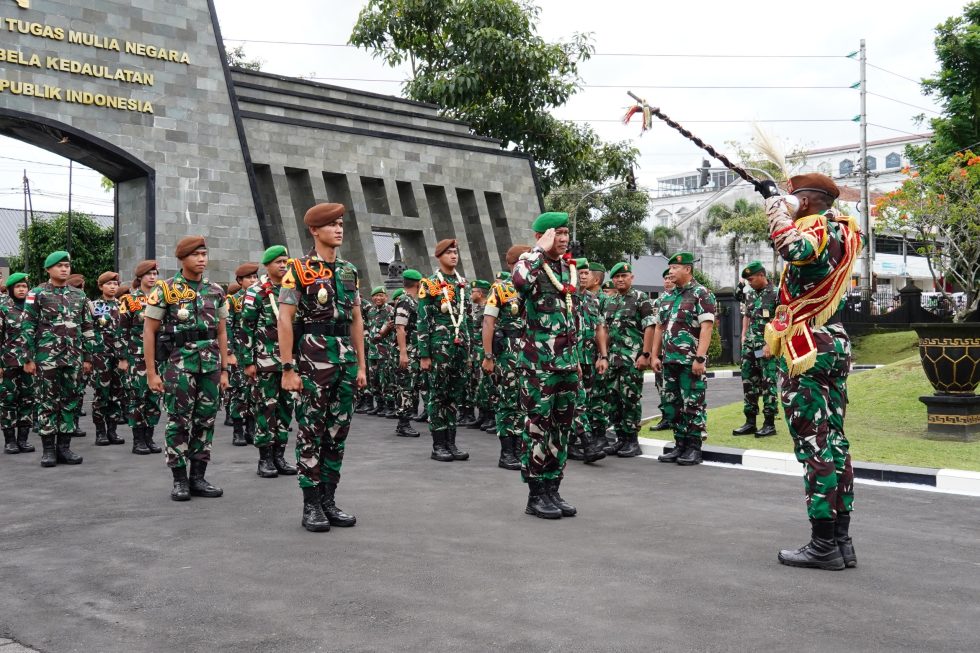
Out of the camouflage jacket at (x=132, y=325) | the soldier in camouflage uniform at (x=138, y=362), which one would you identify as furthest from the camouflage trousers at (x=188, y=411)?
the camouflage jacket at (x=132, y=325)

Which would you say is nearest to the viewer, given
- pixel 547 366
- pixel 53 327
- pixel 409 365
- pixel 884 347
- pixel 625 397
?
pixel 547 366

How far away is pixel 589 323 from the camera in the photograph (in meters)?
9.14

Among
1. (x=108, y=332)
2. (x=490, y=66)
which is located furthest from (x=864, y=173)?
(x=108, y=332)

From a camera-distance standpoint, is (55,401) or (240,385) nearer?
(55,401)

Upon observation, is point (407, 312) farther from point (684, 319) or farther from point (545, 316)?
point (545, 316)

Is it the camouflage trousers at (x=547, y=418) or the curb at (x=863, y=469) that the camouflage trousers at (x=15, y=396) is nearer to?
the camouflage trousers at (x=547, y=418)

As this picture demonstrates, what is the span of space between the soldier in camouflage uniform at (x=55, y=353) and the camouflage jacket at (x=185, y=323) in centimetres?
260

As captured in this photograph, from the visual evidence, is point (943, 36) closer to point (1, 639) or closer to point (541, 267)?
point (541, 267)

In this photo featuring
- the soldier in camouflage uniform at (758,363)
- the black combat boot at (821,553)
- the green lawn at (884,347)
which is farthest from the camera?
the green lawn at (884,347)

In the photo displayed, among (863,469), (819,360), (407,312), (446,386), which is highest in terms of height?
(407,312)

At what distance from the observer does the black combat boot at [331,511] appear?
5.94 meters

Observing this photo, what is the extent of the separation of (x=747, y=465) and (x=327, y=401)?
15.9 ft

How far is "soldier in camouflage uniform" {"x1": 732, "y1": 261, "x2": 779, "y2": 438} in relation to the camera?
10.7 metres

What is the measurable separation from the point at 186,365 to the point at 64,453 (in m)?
2.95
